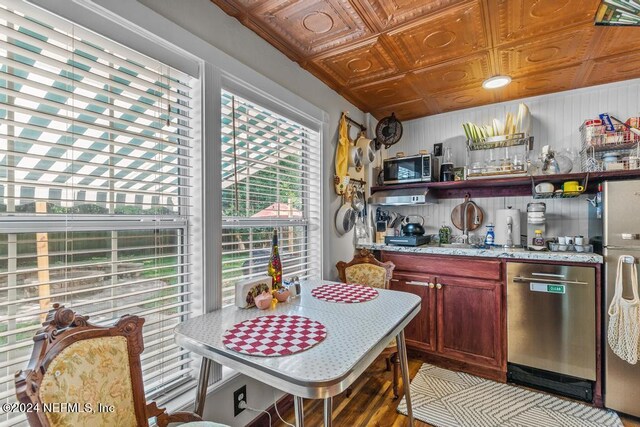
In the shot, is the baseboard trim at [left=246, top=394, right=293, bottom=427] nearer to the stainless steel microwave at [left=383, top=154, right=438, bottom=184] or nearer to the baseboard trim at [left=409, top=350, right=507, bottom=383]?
the baseboard trim at [left=409, top=350, right=507, bottom=383]

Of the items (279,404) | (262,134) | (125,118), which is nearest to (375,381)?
(279,404)

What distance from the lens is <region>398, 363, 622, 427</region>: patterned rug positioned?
1862mm

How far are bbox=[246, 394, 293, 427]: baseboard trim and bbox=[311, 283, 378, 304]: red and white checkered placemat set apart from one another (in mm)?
802

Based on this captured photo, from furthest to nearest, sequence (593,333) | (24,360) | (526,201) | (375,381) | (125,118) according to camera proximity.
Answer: (526,201) < (375,381) < (593,333) < (125,118) < (24,360)

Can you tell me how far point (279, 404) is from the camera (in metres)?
1.91

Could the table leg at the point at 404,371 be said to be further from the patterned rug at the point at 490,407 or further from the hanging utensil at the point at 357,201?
the hanging utensil at the point at 357,201

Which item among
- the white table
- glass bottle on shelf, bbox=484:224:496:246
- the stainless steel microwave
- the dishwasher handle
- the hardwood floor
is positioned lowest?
the hardwood floor

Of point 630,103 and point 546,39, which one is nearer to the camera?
point 546,39

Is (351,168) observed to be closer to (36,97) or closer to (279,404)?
(279,404)

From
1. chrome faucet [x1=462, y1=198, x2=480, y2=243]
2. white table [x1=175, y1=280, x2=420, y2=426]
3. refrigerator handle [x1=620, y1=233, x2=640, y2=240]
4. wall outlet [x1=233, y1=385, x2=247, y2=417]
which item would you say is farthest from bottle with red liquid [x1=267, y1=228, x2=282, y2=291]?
refrigerator handle [x1=620, y1=233, x2=640, y2=240]

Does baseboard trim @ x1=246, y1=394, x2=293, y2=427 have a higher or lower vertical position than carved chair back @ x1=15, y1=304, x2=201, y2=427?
lower

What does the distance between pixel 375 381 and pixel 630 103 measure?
10.4 feet

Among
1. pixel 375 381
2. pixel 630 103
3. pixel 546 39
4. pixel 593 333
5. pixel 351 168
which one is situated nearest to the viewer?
pixel 546 39

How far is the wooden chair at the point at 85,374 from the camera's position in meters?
0.79
